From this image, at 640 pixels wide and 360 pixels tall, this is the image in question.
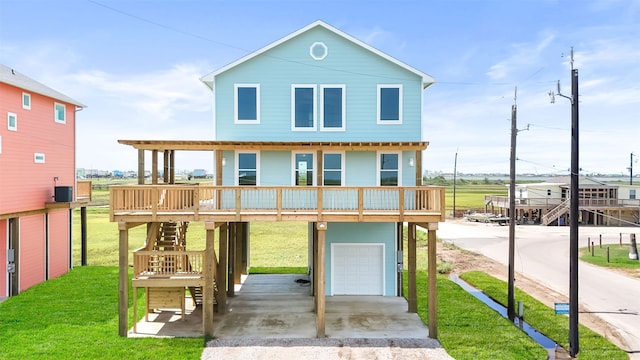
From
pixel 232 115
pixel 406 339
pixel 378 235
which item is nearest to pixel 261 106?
pixel 232 115

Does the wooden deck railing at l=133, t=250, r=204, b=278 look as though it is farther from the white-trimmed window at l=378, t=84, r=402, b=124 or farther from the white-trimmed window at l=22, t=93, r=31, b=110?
the white-trimmed window at l=22, t=93, r=31, b=110

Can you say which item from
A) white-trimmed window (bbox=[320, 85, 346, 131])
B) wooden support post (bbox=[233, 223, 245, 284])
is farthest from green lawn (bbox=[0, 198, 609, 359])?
white-trimmed window (bbox=[320, 85, 346, 131])

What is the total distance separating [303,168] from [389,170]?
11.0ft

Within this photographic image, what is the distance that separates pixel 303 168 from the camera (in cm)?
1473

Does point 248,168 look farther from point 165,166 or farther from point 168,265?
point 168,265

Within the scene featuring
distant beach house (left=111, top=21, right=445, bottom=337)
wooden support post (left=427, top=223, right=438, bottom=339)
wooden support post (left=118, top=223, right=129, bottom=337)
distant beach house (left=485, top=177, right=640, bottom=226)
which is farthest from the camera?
distant beach house (left=485, top=177, right=640, bottom=226)

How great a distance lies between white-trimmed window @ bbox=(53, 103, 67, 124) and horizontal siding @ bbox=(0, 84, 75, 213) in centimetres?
20

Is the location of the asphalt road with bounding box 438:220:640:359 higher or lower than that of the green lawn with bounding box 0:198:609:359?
lower

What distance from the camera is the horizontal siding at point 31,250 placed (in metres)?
16.5

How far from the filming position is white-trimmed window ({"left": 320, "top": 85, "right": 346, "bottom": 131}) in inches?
598

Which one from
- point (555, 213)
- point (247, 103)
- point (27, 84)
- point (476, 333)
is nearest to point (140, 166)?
point (247, 103)

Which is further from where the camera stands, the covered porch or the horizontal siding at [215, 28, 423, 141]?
the horizontal siding at [215, 28, 423, 141]

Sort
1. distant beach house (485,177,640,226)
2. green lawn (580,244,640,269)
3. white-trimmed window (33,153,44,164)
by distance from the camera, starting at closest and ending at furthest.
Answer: white-trimmed window (33,153,44,164) < green lawn (580,244,640,269) < distant beach house (485,177,640,226)

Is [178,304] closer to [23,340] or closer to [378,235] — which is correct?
[23,340]
